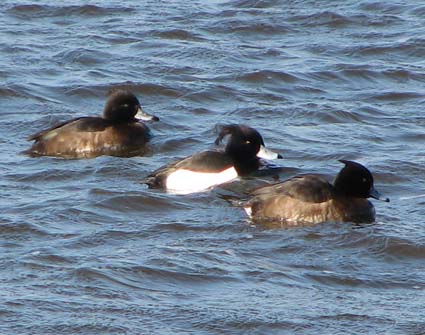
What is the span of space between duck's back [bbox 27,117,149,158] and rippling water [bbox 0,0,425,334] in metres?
0.19

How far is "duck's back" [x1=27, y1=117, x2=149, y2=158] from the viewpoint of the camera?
499 inches

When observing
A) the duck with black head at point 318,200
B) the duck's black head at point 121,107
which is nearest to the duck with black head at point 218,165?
the duck with black head at point 318,200

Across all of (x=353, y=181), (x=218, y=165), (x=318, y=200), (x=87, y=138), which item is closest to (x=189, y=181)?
(x=218, y=165)

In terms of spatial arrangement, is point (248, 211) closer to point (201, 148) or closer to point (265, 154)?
point (265, 154)

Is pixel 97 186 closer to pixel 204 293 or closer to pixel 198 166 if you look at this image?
pixel 198 166

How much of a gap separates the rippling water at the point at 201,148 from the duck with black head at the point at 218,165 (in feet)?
0.54

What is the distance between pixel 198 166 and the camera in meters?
11.8

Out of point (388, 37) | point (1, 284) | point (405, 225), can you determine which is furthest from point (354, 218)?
point (388, 37)

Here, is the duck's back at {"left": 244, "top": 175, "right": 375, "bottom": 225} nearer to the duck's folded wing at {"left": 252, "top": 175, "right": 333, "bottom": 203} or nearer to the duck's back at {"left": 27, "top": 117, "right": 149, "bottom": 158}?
the duck's folded wing at {"left": 252, "top": 175, "right": 333, "bottom": 203}

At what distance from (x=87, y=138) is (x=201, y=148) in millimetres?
1038

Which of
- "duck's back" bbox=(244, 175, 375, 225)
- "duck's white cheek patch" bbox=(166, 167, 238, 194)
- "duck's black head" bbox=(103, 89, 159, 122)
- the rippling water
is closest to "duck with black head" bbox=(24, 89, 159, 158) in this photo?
"duck's black head" bbox=(103, 89, 159, 122)

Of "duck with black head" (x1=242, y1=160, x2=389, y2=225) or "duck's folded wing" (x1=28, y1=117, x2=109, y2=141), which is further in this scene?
"duck's folded wing" (x1=28, y1=117, x2=109, y2=141)

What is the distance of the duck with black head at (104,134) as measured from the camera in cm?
1270

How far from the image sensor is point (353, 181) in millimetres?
10977
